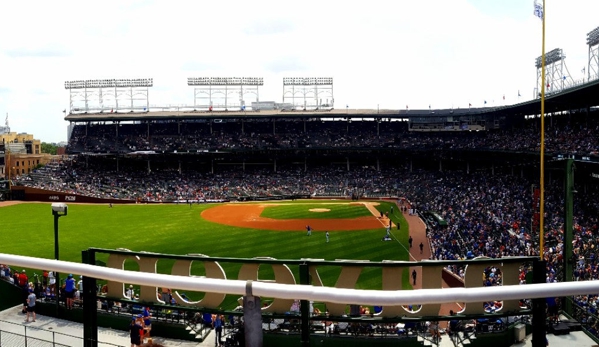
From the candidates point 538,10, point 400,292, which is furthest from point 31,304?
point 538,10

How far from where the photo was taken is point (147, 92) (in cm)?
7981

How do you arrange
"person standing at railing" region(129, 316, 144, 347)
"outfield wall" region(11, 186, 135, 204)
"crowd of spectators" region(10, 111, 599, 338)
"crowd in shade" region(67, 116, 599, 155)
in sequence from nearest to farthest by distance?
1. "person standing at railing" region(129, 316, 144, 347)
2. "crowd of spectators" region(10, 111, 599, 338)
3. "outfield wall" region(11, 186, 135, 204)
4. "crowd in shade" region(67, 116, 599, 155)

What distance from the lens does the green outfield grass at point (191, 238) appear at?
2813 centimetres

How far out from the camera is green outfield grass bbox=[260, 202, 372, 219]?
44125 mm

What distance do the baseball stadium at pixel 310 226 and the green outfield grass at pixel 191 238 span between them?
0.81 ft

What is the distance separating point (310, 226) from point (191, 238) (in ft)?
32.8

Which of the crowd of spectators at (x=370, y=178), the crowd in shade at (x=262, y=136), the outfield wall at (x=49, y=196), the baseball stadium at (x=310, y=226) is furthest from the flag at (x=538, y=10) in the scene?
the outfield wall at (x=49, y=196)

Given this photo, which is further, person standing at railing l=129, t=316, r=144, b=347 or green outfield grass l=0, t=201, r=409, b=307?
green outfield grass l=0, t=201, r=409, b=307

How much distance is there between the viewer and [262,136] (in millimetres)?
Result: 74750

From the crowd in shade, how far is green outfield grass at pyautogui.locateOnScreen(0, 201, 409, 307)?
2334 cm

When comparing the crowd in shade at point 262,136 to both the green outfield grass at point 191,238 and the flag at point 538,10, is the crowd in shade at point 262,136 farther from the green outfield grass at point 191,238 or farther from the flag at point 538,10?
the flag at point 538,10

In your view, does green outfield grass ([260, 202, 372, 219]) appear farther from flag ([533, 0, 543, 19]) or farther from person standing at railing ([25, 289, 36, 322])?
person standing at railing ([25, 289, 36, 322])

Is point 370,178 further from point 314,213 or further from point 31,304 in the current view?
point 31,304

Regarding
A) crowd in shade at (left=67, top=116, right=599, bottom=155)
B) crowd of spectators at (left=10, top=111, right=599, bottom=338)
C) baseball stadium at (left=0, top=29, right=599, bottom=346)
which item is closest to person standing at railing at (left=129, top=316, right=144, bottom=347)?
baseball stadium at (left=0, top=29, right=599, bottom=346)
